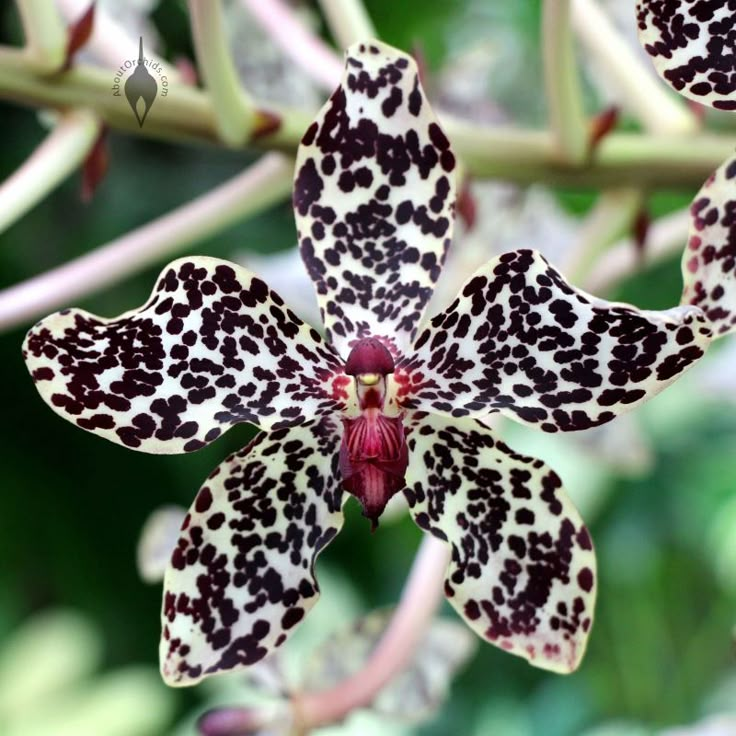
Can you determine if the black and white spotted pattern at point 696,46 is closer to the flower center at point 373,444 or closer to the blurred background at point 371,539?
the flower center at point 373,444

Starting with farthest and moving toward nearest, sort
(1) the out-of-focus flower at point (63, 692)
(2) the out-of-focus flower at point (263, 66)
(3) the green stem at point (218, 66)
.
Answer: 1. (1) the out-of-focus flower at point (63, 692)
2. (2) the out-of-focus flower at point (263, 66)
3. (3) the green stem at point (218, 66)

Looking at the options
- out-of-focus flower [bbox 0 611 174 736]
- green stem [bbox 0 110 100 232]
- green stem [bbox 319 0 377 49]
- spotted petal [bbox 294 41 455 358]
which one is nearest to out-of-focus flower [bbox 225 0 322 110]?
green stem [bbox 319 0 377 49]

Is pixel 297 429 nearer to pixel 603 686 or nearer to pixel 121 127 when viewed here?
pixel 121 127

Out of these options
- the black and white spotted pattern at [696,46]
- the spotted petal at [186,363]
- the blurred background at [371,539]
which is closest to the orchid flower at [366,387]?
the spotted petal at [186,363]

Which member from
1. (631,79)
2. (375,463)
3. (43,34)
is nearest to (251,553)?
(375,463)

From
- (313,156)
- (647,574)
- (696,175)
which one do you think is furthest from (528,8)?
(313,156)
